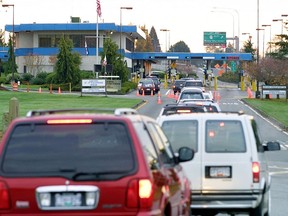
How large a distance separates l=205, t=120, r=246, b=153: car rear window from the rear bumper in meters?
0.66

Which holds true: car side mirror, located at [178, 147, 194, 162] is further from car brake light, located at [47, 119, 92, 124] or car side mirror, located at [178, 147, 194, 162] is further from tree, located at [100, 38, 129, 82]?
tree, located at [100, 38, 129, 82]

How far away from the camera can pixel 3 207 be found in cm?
839

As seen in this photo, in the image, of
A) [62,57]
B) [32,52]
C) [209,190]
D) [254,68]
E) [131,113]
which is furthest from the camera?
[32,52]

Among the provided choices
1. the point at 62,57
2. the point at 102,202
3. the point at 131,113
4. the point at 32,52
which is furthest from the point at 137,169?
the point at 32,52

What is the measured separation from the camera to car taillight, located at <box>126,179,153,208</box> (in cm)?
825

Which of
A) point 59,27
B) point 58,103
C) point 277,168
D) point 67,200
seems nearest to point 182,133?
point 67,200

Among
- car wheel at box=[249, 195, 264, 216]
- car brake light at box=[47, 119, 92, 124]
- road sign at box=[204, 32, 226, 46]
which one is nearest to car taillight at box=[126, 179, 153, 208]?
car brake light at box=[47, 119, 92, 124]

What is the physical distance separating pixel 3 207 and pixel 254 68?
248 ft

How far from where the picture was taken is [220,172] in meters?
13.0

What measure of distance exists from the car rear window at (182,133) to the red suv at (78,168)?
4560 millimetres

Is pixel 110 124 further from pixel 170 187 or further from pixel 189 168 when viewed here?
pixel 189 168

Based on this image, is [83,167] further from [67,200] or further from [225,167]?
[225,167]

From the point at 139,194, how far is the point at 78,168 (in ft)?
2.13

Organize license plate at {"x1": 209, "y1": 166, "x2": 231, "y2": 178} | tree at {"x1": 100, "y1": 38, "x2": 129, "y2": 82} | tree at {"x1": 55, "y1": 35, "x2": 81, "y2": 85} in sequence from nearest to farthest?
1. license plate at {"x1": 209, "y1": 166, "x2": 231, "y2": 178}
2. tree at {"x1": 55, "y1": 35, "x2": 81, "y2": 85}
3. tree at {"x1": 100, "y1": 38, "x2": 129, "y2": 82}
